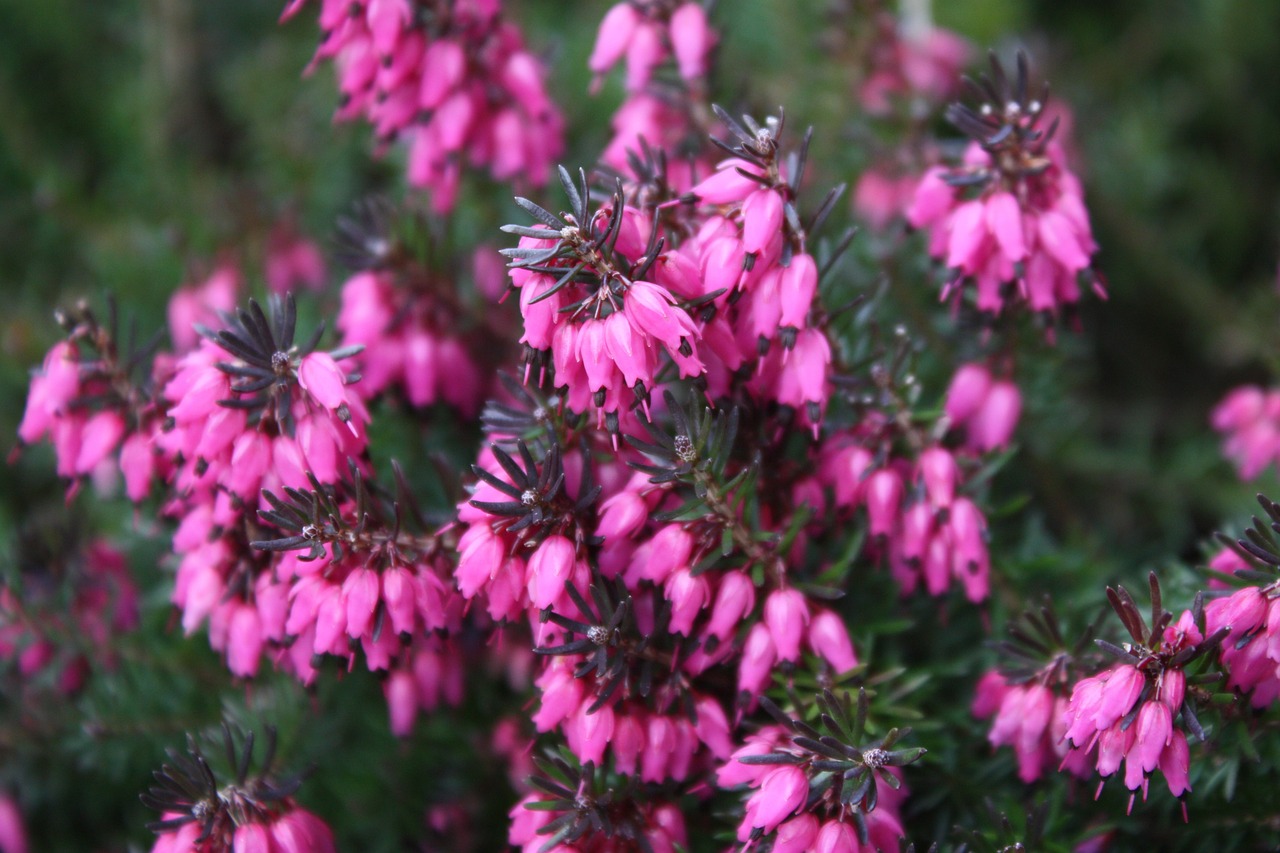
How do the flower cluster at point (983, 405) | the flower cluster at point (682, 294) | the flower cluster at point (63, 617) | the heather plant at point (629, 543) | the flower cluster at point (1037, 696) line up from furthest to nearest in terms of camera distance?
1. the flower cluster at point (63, 617)
2. the flower cluster at point (983, 405)
3. the flower cluster at point (1037, 696)
4. the heather plant at point (629, 543)
5. the flower cluster at point (682, 294)

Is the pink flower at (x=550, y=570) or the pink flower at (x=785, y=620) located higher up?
the pink flower at (x=550, y=570)

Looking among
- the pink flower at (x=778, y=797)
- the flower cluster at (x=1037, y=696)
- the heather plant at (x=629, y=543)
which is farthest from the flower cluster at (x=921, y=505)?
the pink flower at (x=778, y=797)

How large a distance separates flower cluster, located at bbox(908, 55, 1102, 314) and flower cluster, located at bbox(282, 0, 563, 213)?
32.1 inches

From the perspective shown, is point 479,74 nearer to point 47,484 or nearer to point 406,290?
point 406,290

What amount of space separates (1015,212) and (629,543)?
2.36ft

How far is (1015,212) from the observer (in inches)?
58.4

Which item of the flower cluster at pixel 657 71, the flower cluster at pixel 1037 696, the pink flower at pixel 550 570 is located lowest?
the flower cluster at pixel 1037 696

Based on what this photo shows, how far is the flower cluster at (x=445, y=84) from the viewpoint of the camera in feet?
5.90

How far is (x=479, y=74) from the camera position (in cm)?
197

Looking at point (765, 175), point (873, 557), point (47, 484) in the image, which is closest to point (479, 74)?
point (765, 175)

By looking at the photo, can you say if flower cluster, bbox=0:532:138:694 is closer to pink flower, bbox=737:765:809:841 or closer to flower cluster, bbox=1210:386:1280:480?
pink flower, bbox=737:765:809:841

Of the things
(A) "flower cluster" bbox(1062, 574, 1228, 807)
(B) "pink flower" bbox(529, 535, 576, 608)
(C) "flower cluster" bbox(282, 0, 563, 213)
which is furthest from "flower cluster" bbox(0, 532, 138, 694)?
(A) "flower cluster" bbox(1062, 574, 1228, 807)

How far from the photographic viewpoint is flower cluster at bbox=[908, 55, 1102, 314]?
4.93 feet

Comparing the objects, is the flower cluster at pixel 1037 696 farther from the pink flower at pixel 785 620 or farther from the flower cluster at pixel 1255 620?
the pink flower at pixel 785 620
